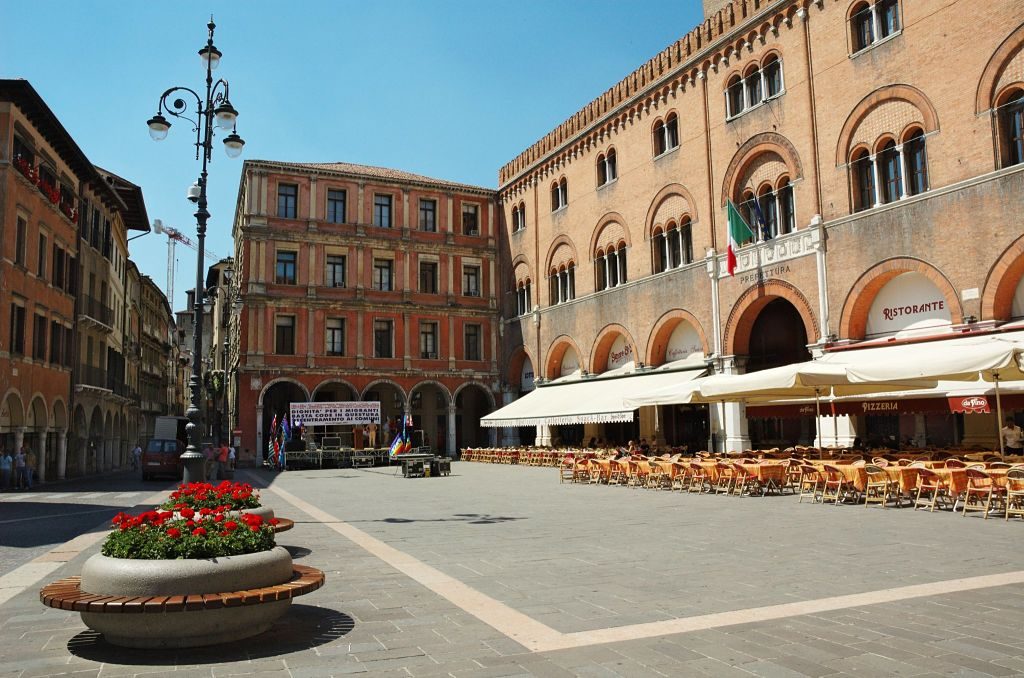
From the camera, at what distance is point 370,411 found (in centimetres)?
3569

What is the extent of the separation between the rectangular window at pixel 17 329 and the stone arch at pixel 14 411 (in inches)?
51.0

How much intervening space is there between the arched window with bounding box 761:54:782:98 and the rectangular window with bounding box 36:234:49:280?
76.7 feet

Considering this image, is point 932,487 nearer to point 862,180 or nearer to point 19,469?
point 862,180

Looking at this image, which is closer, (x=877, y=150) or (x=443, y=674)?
(x=443, y=674)

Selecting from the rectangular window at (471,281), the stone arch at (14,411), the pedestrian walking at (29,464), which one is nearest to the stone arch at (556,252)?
the rectangular window at (471,281)

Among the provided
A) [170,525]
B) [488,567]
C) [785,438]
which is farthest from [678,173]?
[170,525]

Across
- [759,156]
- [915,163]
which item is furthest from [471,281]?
[915,163]

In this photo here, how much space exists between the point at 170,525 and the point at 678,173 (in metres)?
24.7

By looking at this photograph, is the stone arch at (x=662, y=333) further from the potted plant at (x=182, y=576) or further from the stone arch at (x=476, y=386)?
the potted plant at (x=182, y=576)

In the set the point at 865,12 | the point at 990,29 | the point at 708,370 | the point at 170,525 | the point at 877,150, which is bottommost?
the point at 170,525

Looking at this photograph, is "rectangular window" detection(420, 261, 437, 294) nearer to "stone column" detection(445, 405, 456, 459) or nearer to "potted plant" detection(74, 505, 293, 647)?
"stone column" detection(445, 405, 456, 459)

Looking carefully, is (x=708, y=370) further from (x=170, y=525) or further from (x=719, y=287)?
(x=170, y=525)

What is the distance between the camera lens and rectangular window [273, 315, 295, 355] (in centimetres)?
3666

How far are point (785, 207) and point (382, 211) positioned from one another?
2162 centimetres
